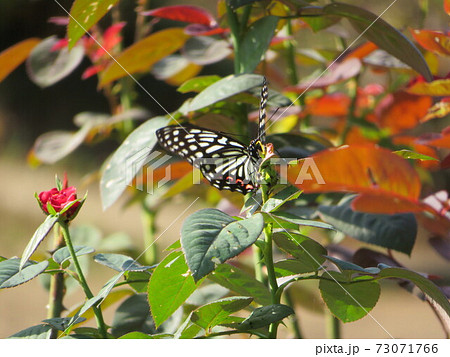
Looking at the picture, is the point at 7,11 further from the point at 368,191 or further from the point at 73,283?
the point at 368,191

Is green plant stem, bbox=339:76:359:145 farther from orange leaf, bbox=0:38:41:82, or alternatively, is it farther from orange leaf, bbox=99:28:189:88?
orange leaf, bbox=0:38:41:82

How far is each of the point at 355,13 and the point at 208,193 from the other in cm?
43

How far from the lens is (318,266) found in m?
0.43

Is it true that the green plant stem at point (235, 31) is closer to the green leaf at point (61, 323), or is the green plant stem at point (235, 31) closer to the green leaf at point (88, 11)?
the green leaf at point (88, 11)

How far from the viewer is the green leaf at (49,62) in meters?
0.86

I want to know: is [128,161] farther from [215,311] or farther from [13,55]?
[13,55]

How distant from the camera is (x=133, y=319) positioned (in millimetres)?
576

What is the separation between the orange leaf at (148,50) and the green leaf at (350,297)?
0.47 metres

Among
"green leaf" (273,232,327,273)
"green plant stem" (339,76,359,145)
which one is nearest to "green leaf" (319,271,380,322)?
"green leaf" (273,232,327,273)

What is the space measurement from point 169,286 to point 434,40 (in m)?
0.45

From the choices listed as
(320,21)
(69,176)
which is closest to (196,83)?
(320,21)

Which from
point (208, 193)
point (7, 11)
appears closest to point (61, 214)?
point (208, 193)
